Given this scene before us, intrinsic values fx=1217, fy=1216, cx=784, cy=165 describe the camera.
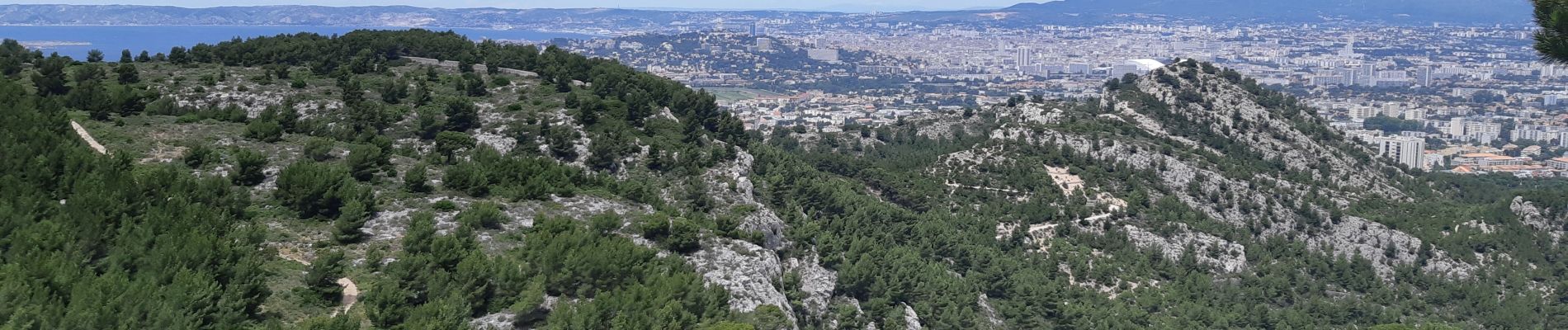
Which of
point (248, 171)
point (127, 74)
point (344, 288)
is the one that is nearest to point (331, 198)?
point (248, 171)

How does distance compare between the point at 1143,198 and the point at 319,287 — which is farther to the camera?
the point at 1143,198

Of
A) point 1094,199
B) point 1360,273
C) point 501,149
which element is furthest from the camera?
point 1094,199

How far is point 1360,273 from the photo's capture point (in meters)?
47.2

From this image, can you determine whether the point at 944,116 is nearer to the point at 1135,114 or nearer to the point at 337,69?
the point at 1135,114

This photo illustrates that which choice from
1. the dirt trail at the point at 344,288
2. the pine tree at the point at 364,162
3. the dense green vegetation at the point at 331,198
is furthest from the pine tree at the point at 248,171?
the dirt trail at the point at 344,288

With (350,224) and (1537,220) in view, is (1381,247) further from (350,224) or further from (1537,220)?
(350,224)

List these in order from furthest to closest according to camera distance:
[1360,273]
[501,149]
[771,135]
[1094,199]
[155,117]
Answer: [771,135]
[1094,199]
[1360,273]
[501,149]
[155,117]

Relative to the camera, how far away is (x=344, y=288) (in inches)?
830

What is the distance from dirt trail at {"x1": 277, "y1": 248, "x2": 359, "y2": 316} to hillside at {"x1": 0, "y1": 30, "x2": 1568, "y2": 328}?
0.25 ft

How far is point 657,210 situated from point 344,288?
9.22 meters

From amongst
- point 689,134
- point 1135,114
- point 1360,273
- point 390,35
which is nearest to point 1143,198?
point 1360,273

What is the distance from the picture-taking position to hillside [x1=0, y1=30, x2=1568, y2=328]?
20281 millimetres

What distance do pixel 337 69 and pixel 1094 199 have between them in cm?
3046

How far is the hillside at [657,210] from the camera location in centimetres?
2028
